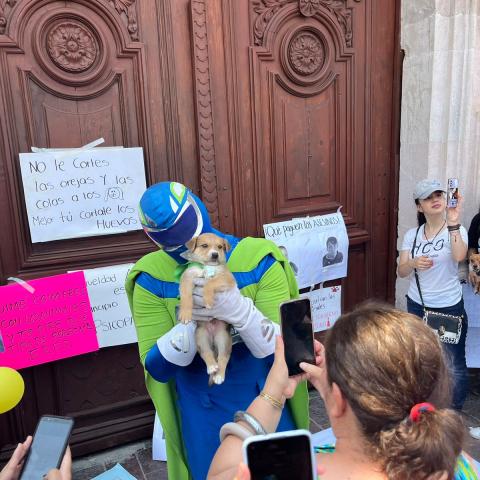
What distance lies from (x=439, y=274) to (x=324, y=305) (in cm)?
90

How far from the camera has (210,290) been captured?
53.6 inches

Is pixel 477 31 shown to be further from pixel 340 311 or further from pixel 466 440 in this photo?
pixel 466 440

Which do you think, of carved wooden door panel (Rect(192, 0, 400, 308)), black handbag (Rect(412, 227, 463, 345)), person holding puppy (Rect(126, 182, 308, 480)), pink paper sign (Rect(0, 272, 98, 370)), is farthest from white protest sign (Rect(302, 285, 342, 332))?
person holding puppy (Rect(126, 182, 308, 480))

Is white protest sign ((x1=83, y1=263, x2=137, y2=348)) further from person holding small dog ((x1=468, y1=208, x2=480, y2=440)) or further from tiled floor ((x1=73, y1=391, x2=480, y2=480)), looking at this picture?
person holding small dog ((x1=468, y1=208, x2=480, y2=440))

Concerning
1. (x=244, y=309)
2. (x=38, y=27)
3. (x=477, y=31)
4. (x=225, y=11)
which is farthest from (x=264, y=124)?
(x=244, y=309)

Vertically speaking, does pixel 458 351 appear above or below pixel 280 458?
below

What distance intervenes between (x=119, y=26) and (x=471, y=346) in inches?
131

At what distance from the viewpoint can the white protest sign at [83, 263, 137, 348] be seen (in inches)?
105

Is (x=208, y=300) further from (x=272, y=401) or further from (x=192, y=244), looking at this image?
(x=272, y=401)

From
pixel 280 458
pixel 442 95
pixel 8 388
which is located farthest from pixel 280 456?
pixel 442 95

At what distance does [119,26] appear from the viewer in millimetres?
2541

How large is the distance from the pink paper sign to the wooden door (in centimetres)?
A: 13

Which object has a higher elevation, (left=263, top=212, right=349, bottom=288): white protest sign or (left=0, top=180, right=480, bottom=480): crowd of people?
(left=0, top=180, right=480, bottom=480): crowd of people

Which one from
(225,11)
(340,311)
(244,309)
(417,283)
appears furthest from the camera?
(340,311)
